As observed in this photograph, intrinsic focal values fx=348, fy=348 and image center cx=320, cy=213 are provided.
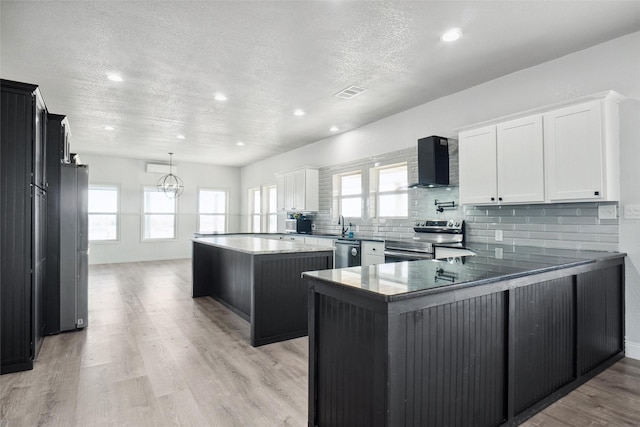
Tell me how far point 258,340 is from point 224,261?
5.46 ft

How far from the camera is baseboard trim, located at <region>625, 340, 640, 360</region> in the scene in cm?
294

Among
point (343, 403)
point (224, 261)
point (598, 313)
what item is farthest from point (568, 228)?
point (224, 261)

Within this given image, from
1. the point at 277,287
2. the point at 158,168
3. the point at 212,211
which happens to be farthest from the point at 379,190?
the point at 158,168

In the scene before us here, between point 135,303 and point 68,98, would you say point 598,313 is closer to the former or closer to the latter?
point 135,303

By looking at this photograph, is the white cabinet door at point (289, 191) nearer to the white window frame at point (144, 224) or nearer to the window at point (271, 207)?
the window at point (271, 207)

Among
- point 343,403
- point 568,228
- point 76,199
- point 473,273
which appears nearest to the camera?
point 343,403

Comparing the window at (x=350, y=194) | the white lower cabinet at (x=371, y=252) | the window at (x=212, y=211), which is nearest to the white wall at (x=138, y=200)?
the window at (x=212, y=211)

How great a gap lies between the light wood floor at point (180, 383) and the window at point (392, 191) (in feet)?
8.98

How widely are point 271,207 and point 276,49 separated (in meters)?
6.46

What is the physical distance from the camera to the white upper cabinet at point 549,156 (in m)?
2.89

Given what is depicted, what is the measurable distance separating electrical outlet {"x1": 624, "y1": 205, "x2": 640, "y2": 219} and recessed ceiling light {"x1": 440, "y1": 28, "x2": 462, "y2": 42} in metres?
2.05

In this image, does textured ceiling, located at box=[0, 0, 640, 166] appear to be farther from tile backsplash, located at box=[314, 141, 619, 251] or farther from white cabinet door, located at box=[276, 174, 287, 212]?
white cabinet door, located at box=[276, 174, 287, 212]

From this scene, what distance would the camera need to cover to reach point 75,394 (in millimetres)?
2354

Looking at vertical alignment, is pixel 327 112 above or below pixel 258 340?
above
